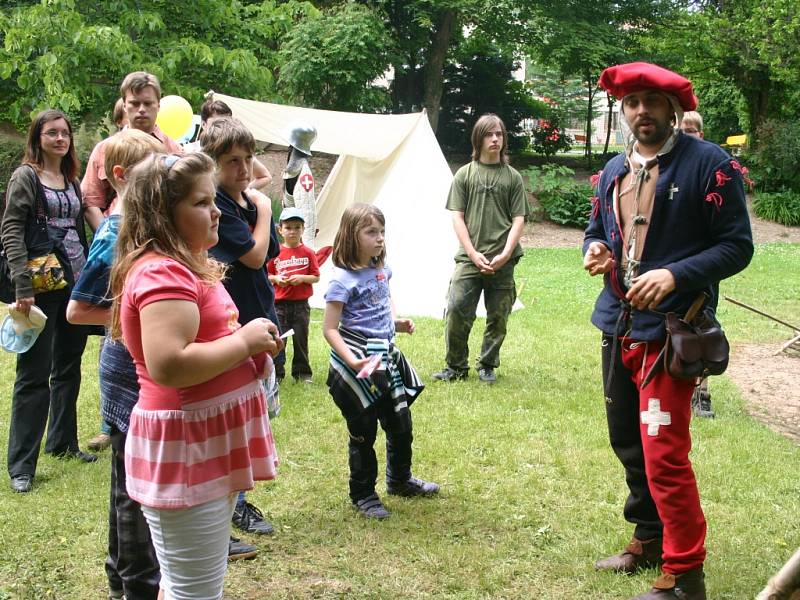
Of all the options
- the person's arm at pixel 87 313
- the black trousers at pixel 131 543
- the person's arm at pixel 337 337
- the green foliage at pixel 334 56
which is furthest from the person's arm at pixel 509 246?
the green foliage at pixel 334 56

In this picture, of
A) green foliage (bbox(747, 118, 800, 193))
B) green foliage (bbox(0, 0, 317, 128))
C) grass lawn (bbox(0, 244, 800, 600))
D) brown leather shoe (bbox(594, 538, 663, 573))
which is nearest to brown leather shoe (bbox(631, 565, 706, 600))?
grass lawn (bbox(0, 244, 800, 600))

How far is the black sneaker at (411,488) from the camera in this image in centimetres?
416

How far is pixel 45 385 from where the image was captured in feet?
14.5

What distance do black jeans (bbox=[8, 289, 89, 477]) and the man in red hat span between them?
2.90 meters

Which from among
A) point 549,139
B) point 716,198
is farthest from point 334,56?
point 716,198

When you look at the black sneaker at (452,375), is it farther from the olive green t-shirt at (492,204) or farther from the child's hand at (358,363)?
the child's hand at (358,363)

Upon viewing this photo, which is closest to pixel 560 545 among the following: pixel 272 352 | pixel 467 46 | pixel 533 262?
pixel 272 352

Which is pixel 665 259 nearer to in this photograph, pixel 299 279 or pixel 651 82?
pixel 651 82

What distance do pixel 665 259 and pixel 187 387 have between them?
5.95 ft

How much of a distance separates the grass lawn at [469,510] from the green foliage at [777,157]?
15.9 m

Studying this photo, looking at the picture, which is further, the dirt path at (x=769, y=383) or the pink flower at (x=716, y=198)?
the dirt path at (x=769, y=383)

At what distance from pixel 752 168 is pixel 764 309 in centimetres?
1263

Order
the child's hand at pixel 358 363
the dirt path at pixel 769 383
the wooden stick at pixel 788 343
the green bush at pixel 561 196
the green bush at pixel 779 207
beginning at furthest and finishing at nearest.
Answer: the green bush at pixel 779 207, the green bush at pixel 561 196, the wooden stick at pixel 788 343, the dirt path at pixel 769 383, the child's hand at pixel 358 363

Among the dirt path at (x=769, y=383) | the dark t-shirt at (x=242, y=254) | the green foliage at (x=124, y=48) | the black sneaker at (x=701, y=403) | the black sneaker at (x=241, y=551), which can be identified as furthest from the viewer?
the green foliage at (x=124, y=48)
